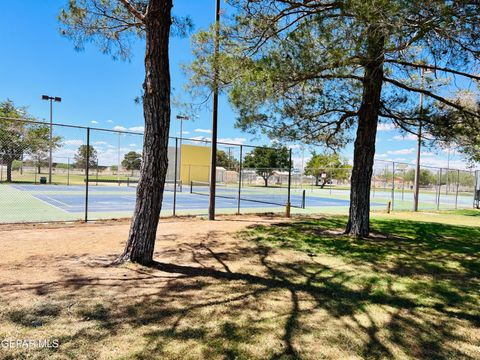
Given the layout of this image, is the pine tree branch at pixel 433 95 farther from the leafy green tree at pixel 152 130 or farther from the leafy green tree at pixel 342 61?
the leafy green tree at pixel 152 130

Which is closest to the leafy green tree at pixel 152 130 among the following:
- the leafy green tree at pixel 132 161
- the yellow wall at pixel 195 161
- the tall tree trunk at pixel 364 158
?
the tall tree trunk at pixel 364 158

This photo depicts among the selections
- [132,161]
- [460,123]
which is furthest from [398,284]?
[132,161]

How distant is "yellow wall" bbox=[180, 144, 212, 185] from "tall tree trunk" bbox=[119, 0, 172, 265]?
34.8m

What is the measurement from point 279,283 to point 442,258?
12.6ft

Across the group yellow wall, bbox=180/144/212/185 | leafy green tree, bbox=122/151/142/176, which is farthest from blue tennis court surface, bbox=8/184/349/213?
yellow wall, bbox=180/144/212/185

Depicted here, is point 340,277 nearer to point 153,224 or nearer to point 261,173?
point 153,224

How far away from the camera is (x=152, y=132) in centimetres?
511

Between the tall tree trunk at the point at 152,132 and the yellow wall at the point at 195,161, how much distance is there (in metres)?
34.8

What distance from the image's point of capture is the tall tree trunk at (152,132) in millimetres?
5098

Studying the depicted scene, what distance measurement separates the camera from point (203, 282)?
177 inches

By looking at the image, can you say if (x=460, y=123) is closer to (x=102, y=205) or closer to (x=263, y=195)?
(x=102, y=205)

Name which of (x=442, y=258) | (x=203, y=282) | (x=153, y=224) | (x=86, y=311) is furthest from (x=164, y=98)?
(x=442, y=258)

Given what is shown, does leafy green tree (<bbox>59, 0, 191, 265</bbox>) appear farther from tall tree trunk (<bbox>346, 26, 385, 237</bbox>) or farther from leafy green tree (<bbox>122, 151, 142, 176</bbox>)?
leafy green tree (<bbox>122, 151, 142, 176</bbox>)

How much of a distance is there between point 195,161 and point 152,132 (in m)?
38.8
